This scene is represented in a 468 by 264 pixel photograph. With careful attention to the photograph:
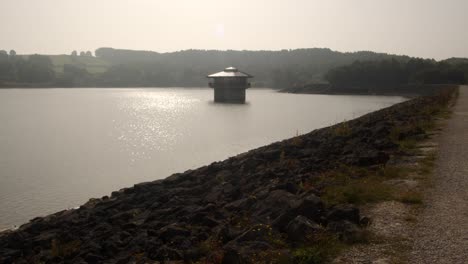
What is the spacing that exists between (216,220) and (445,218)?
12.8 ft

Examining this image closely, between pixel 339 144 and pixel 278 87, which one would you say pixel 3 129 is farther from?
pixel 278 87

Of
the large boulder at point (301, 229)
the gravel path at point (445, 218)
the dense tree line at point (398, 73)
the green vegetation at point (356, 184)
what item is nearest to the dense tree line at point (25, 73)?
the dense tree line at point (398, 73)

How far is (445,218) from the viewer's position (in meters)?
6.34

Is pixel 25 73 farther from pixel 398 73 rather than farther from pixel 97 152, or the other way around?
pixel 97 152

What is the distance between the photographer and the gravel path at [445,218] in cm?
516

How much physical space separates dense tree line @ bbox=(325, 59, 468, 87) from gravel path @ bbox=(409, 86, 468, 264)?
297 ft

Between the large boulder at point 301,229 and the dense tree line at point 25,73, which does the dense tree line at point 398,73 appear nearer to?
the large boulder at point 301,229

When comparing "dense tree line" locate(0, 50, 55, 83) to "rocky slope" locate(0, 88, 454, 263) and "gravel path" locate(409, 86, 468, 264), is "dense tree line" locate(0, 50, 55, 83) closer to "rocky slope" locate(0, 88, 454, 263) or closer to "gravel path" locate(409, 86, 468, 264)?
"rocky slope" locate(0, 88, 454, 263)

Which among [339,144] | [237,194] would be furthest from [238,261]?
[339,144]

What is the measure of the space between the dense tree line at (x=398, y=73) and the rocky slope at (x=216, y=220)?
8706 centimetres

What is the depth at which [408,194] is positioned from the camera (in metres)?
7.41

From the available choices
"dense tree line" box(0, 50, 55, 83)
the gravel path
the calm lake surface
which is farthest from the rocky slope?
"dense tree line" box(0, 50, 55, 83)

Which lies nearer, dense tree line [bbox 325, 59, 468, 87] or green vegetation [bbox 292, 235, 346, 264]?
green vegetation [bbox 292, 235, 346, 264]

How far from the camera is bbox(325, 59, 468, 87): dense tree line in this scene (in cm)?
9094
